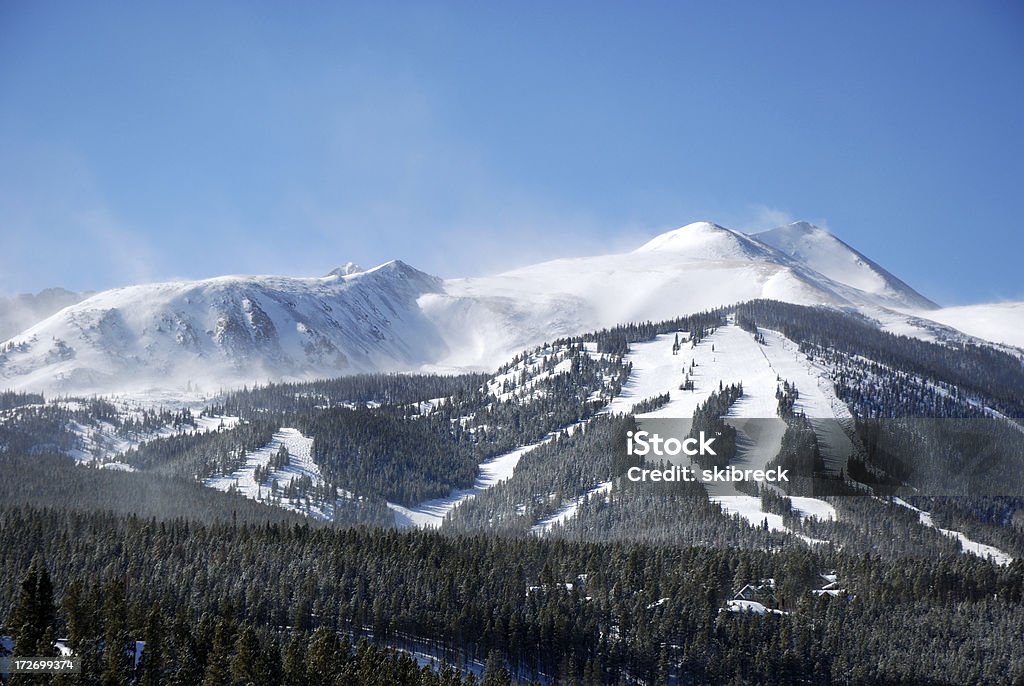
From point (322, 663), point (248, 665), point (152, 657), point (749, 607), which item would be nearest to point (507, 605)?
point (749, 607)

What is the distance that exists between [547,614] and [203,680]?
62242 millimetres

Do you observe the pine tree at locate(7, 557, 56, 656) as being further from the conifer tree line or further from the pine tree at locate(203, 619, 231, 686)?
the pine tree at locate(203, 619, 231, 686)

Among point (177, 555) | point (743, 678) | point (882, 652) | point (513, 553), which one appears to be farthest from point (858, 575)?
point (177, 555)

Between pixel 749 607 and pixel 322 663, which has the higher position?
pixel 322 663

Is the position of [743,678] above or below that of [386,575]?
below

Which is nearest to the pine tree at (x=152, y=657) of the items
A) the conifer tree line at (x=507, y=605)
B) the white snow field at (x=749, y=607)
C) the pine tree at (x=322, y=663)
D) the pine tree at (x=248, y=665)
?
the conifer tree line at (x=507, y=605)

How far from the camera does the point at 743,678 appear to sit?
156625 millimetres

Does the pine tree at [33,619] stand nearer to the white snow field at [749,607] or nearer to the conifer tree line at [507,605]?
the conifer tree line at [507,605]

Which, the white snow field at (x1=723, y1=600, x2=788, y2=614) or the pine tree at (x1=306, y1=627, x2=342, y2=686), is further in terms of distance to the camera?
the white snow field at (x1=723, y1=600, x2=788, y2=614)

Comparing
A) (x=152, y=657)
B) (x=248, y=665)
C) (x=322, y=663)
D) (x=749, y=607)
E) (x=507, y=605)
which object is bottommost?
(x=749, y=607)

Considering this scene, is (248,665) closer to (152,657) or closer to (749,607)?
(152,657)

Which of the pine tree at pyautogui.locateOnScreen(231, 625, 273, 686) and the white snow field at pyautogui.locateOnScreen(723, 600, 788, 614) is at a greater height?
the pine tree at pyautogui.locateOnScreen(231, 625, 273, 686)

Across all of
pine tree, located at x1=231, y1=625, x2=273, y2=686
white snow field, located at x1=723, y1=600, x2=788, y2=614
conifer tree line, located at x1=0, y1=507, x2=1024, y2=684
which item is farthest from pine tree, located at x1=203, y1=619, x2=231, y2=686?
white snow field, located at x1=723, y1=600, x2=788, y2=614

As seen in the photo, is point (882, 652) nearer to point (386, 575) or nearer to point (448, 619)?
point (448, 619)
